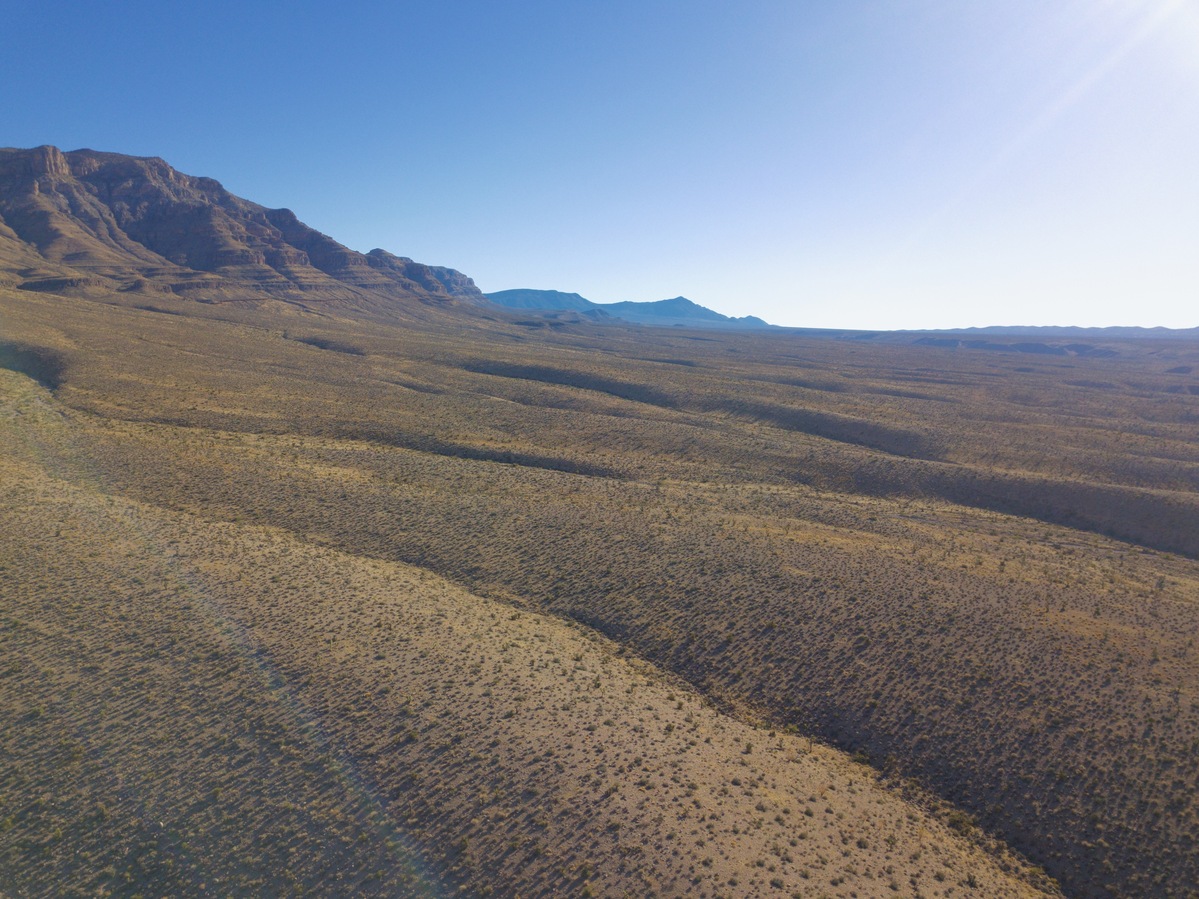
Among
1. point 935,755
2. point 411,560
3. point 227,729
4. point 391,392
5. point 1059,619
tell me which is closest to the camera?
point 227,729

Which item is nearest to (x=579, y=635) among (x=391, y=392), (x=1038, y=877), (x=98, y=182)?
(x=1038, y=877)

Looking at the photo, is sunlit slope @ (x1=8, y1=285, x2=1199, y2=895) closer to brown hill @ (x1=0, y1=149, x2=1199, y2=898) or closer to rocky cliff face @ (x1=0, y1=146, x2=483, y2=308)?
brown hill @ (x1=0, y1=149, x2=1199, y2=898)

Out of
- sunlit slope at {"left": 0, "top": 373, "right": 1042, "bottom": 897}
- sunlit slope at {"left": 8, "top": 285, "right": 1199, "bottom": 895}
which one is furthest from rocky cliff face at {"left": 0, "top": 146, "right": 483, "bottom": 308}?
sunlit slope at {"left": 0, "top": 373, "right": 1042, "bottom": 897}

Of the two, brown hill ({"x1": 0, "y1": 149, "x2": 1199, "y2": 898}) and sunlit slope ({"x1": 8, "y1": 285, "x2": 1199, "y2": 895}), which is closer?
brown hill ({"x1": 0, "y1": 149, "x2": 1199, "y2": 898})

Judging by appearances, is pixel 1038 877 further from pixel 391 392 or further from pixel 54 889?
pixel 391 392

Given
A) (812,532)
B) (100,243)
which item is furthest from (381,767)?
(100,243)

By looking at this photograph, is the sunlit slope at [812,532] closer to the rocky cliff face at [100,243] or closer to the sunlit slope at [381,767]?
the sunlit slope at [381,767]

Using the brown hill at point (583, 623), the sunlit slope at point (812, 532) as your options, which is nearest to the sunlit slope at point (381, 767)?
the brown hill at point (583, 623)

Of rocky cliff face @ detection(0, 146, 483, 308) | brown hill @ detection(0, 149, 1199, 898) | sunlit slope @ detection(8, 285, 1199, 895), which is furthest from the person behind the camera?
rocky cliff face @ detection(0, 146, 483, 308)
